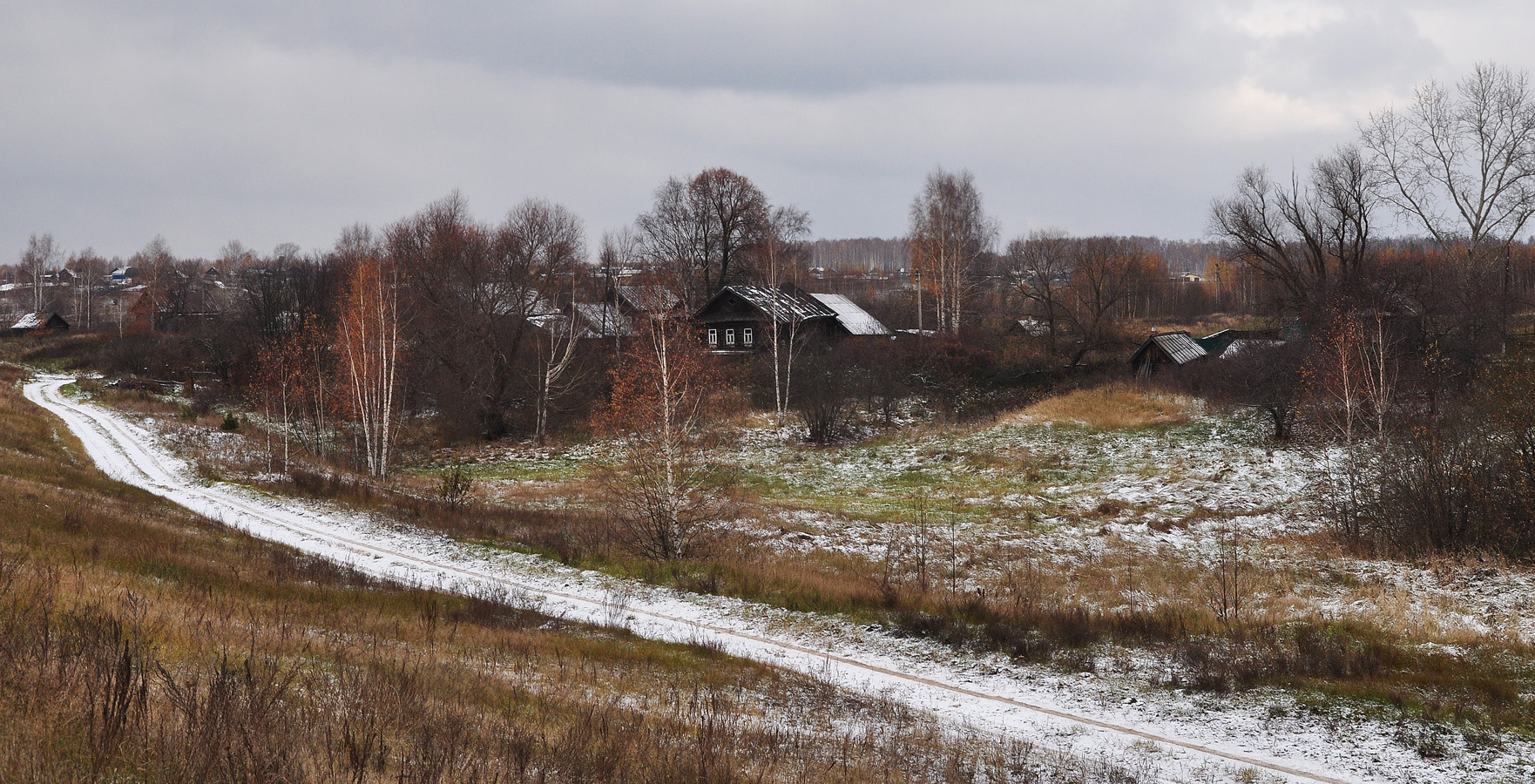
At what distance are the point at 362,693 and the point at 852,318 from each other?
199 feet

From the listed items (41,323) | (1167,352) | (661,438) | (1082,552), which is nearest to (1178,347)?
(1167,352)

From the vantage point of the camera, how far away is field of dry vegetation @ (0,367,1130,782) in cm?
573

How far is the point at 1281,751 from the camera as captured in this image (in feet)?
31.3

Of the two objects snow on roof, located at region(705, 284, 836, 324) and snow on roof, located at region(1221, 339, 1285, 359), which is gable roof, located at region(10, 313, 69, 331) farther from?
snow on roof, located at region(1221, 339, 1285, 359)

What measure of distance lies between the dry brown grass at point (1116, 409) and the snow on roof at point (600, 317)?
73.4 ft

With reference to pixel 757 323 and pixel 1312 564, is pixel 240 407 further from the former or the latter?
pixel 1312 564

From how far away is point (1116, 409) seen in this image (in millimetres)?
40188

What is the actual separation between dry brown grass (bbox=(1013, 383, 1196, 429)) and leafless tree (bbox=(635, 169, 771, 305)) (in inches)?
1354

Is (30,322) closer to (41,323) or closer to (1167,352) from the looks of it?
(41,323)

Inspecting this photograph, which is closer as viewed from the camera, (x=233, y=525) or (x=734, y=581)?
(x=734, y=581)

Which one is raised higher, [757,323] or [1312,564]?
[757,323]

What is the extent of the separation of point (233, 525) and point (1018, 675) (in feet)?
62.0

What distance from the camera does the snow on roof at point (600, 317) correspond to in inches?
1933

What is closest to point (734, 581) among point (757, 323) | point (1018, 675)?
point (1018, 675)
